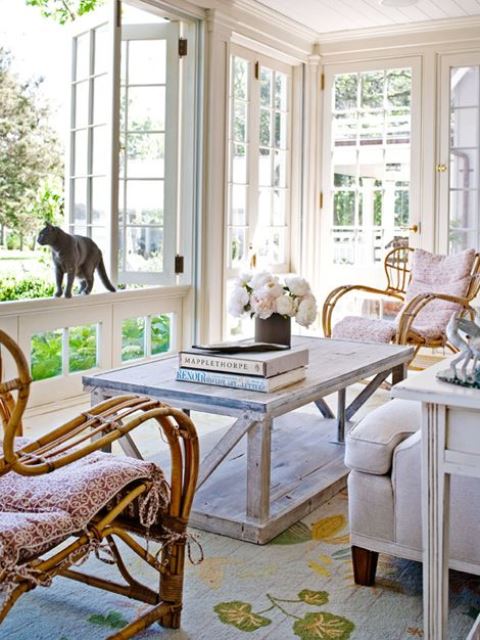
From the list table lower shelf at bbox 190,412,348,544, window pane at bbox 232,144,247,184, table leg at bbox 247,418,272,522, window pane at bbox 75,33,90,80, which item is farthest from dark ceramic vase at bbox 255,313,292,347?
window pane at bbox 232,144,247,184

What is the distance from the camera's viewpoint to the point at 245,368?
106 inches

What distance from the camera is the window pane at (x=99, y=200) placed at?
15.8 ft

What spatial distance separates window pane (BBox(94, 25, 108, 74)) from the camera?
4.73m

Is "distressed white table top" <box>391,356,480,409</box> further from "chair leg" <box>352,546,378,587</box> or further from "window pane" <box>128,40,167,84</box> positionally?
"window pane" <box>128,40,167,84</box>

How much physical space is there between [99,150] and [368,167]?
8.19 ft

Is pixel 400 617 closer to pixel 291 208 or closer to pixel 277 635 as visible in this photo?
pixel 277 635

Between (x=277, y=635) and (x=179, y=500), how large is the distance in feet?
1.34

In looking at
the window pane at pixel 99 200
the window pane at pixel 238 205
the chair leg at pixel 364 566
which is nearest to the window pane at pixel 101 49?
the window pane at pixel 99 200

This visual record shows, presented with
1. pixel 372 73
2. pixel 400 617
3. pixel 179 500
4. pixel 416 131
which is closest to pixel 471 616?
pixel 400 617

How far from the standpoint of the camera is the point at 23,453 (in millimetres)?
1735

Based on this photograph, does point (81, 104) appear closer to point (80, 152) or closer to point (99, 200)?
point (80, 152)

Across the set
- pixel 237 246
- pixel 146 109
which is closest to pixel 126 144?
pixel 146 109

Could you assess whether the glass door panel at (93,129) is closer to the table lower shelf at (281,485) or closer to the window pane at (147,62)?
the window pane at (147,62)

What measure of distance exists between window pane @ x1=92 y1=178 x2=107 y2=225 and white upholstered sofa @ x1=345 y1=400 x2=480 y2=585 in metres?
2.96
